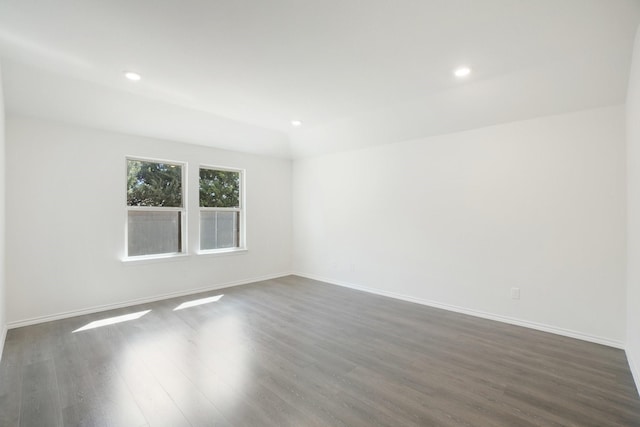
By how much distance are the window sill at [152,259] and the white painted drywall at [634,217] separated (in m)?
5.05

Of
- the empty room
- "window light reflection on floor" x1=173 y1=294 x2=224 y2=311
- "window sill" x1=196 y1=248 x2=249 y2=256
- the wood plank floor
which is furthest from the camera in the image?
"window sill" x1=196 y1=248 x2=249 y2=256

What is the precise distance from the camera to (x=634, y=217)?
2.36 m

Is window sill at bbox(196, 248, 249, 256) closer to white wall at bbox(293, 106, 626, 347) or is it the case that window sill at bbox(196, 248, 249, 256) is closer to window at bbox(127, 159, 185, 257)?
window at bbox(127, 159, 185, 257)

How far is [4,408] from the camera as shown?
6.38 feet

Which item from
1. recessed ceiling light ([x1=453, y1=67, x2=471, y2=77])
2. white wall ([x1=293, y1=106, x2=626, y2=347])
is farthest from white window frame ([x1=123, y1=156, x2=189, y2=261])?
recessed ceiling light ([x1=453, y1=67, x2=471, y2=77])

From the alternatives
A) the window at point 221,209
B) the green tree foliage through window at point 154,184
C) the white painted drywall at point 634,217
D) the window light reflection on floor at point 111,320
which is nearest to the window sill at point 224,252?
the window at point 221,209

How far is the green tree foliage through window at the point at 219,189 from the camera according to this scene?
499 cm

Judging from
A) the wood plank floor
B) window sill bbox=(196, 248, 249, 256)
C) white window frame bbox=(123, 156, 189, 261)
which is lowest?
the wood plank floor

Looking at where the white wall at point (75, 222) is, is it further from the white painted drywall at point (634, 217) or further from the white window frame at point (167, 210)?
the white painted drywall at point (634, 217)

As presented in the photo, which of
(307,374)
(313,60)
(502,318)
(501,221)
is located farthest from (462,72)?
(307,374)

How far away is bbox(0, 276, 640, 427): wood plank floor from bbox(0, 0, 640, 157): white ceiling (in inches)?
96.5

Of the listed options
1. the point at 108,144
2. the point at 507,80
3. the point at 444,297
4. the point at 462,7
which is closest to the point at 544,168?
the point at 507,80

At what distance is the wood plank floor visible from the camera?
1882 mm

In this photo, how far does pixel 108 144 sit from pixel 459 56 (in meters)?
4.22
